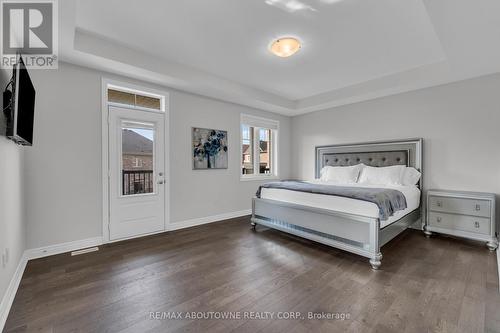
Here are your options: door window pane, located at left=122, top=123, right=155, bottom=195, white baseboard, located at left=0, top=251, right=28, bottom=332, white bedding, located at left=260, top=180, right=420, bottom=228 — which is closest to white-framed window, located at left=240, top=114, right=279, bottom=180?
white bedding, located at left=260, top=180, right=420, bottom=228

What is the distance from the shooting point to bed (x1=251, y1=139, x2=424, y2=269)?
2.59 metres

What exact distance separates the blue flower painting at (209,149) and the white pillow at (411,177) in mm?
3181

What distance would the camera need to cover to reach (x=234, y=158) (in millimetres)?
4758

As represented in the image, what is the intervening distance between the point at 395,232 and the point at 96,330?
3.24 metres

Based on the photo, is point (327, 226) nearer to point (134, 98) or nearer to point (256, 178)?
point (256, 178)

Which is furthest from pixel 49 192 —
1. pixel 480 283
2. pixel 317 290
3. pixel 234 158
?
pixel 480 283

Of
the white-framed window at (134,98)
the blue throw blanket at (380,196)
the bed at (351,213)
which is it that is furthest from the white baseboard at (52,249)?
the blue throw blanket at (380,196)

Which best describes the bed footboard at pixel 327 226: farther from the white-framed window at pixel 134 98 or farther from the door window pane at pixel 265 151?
the white-framed window at pixel 134 98

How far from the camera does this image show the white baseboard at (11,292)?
164 cm

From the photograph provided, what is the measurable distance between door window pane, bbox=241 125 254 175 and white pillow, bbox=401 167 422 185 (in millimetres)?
2947

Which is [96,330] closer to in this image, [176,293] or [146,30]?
[176,293]

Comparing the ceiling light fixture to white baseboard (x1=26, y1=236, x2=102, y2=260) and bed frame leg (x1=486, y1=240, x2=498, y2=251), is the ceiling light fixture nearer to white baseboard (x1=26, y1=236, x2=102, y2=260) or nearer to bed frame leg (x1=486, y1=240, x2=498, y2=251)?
white baseboard (x1=26, y1=236, x2=102, y2=260)

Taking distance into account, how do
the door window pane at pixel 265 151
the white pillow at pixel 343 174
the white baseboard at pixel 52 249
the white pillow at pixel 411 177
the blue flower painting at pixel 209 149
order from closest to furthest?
the white baseboard at pixel 52 249
the white pillow at pixel 411 177
the blue flower painting at pixel 209 149
the white pillow at pixel 343 174
the door window pane at pixel 265 151

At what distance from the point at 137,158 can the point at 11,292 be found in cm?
199
